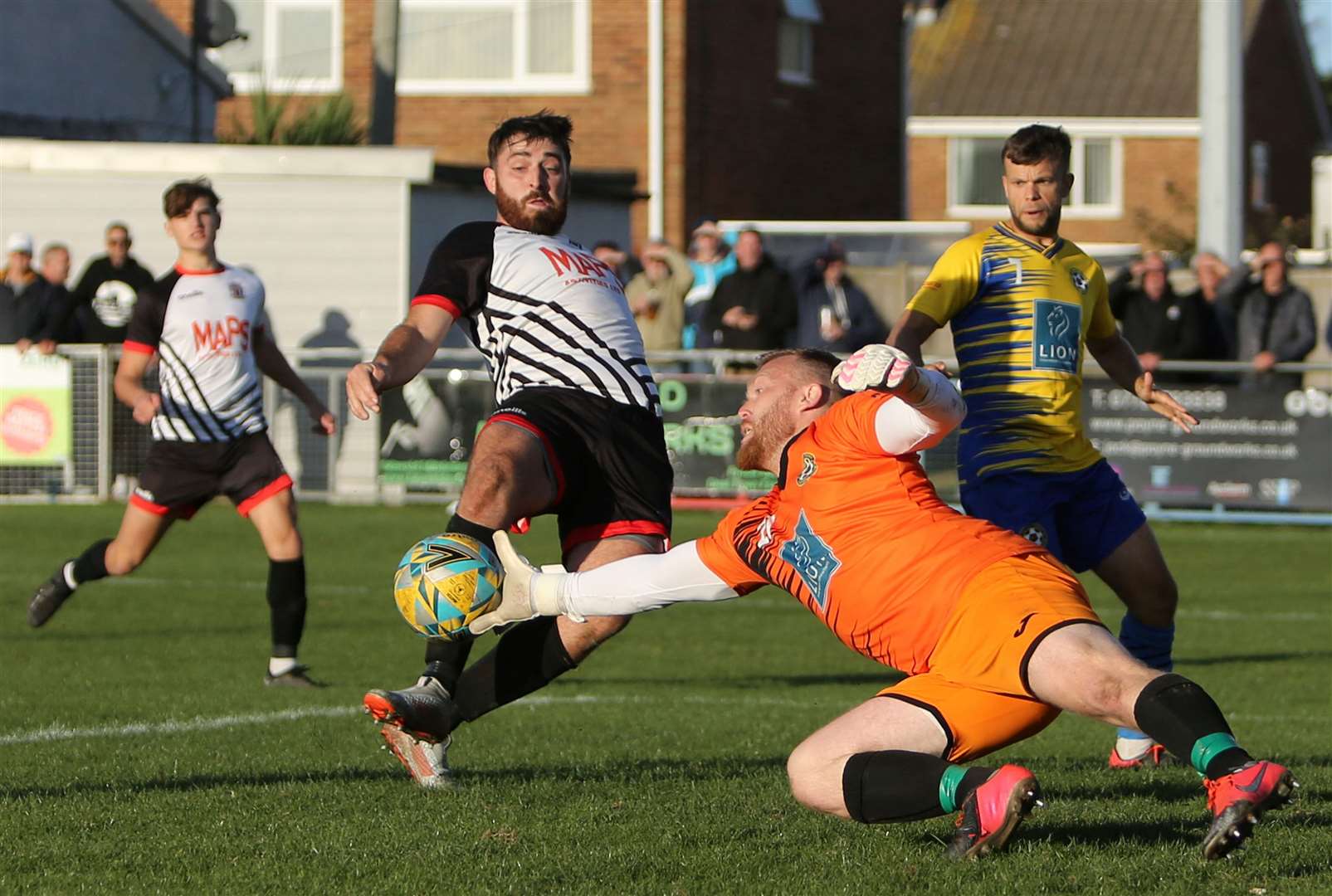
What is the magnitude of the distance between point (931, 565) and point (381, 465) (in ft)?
48.6

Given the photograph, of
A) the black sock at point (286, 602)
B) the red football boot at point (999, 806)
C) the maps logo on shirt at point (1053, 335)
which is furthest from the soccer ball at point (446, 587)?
the black sock at point (286, 602)

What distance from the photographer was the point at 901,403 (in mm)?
5246

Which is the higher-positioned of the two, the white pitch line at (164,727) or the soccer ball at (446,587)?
the soccer ball at (446,587)

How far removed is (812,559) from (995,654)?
2.00ft

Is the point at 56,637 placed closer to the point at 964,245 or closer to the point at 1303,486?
the point at 964,245

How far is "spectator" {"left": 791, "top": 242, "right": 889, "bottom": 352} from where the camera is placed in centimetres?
1900

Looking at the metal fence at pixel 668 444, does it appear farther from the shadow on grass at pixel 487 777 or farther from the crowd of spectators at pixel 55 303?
the shadow on grass at pixel 487 777

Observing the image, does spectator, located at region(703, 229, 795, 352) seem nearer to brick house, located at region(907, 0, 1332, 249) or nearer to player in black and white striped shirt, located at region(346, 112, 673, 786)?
player in black and white striped shirt, located at region(346, 112, 673, 786)

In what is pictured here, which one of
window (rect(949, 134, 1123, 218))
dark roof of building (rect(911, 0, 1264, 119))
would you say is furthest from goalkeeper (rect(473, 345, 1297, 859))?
dark roof of building (rect(911, 0, 1264, 119))

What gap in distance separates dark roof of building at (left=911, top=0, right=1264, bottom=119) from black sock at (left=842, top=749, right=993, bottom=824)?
44.9m

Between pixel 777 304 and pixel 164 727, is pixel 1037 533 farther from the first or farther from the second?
pixel 777 304

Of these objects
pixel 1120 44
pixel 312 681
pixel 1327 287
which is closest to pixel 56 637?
pixel 312 681


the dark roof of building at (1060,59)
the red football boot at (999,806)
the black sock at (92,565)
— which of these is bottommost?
the red football boot at (999,806)

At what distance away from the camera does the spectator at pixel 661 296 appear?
19.8 meters
